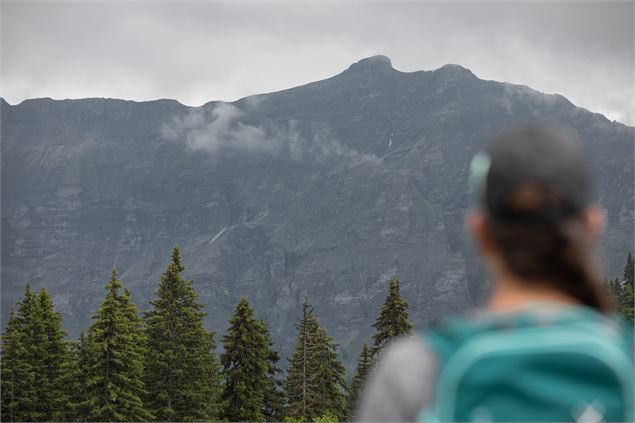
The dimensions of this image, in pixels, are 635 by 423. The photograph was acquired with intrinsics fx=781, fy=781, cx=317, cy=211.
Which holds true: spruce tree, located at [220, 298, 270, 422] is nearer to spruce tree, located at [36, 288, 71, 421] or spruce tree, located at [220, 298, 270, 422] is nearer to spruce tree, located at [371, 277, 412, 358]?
spruce tree, located at [371, 277, 412, 358]

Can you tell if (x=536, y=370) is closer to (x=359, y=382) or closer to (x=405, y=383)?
(x=405, y=383)

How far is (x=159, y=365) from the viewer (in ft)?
139

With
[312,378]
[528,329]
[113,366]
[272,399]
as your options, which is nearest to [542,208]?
[528,329]

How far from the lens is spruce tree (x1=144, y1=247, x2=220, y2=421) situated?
138ft

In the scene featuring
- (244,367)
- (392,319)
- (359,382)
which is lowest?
(359,382)

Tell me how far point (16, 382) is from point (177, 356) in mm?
8202

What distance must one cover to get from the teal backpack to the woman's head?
0.39 ft

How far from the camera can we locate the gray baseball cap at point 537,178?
2.04 meters

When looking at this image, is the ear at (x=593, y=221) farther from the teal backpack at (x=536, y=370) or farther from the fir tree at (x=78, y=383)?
the fir tree at (x=78, y=383)

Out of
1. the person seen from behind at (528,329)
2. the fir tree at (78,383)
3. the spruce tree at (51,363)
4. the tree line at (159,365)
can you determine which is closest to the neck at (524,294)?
the person seen from behind at (528,329)

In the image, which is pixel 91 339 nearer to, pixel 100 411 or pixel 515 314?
pixel 100 411

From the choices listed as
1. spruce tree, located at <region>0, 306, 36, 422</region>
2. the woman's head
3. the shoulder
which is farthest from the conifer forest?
the woman's head

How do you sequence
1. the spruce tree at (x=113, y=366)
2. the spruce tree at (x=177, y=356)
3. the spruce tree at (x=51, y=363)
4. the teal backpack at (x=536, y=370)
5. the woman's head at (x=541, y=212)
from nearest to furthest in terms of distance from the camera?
the teal backpack at (x=536, y=370)
the woman's head at (x=541, y=212)
the spruce tree at (x=113, y=366)
the spruce tree at (x=51, y=363)
the spruce tree at (x=177, y=356)

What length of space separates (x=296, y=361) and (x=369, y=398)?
44.7 meters
